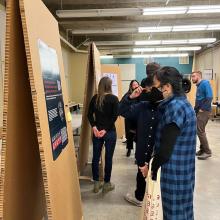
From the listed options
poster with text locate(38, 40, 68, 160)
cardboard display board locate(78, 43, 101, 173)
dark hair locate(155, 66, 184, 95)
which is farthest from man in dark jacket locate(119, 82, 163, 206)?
cardboard display board locate(78, 43, 101, 173)

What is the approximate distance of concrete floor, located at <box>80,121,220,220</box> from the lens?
2.95m

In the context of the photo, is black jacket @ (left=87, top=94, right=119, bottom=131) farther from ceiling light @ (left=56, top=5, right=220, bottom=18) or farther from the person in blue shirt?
ceiling light @ (left=56, top=5, right=220, bottom=18)

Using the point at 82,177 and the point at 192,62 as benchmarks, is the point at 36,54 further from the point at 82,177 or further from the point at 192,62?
the point at 192,62

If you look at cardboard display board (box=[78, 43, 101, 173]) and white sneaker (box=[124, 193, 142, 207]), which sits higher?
cardboard display board (box=[78, 43, 101, 173])

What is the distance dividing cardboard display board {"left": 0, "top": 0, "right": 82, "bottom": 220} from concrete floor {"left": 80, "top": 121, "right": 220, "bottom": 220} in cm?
113

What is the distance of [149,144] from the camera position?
257cm

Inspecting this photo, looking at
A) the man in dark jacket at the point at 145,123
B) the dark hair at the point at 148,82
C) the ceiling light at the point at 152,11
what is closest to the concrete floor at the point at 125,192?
the man in dark jacket at the point at 145,123

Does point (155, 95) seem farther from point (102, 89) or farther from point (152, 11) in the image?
point (152, 11)

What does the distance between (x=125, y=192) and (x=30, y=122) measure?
220 cm

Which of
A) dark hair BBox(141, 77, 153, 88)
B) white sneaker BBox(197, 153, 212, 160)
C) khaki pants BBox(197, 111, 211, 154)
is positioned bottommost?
white sneaker BBox(197, 153, 212, 160)

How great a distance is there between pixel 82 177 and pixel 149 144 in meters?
1.53

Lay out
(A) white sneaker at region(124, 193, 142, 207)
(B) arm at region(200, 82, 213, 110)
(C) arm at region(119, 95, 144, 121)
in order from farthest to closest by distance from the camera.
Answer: (B) arm at region(200, 82, 213, 110) → (A) white sneaker at region(124, 193, 142, 207) → (C) arm at region(119, 95, 144, 121)

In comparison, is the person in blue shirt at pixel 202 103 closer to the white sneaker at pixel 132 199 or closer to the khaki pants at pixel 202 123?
the khaki pants at pixel 202 123

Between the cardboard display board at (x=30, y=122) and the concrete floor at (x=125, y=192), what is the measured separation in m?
1.13
